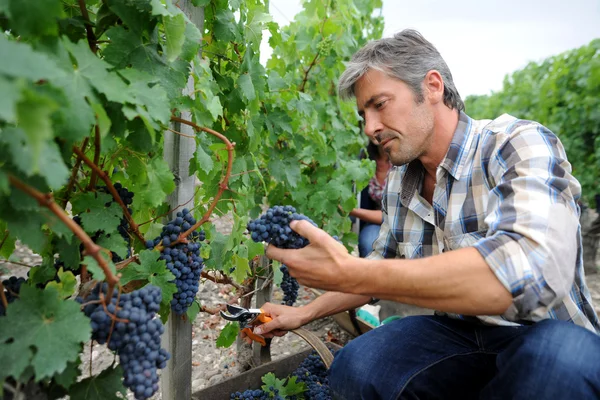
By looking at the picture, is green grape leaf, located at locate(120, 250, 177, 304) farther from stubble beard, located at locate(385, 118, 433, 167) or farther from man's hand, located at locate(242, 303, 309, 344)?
stubble beard, located at locate(385, 118, 433, 167)

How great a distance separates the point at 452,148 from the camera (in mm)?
2121

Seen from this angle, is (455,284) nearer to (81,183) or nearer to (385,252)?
(385,252)

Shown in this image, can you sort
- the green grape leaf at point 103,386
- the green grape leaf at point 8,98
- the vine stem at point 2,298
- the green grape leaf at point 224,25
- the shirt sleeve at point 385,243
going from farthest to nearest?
the shirt sleeve at point 385,243 < the green grape leaf at point 224,25 < the green grape leaf at point 103,386 < the vine stem at point 2,298 < the green grape leaf at point 8,98

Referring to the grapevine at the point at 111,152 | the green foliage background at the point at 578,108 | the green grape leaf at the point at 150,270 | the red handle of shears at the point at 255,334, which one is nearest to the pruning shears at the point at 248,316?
the red handle of shears at the point at 255,334

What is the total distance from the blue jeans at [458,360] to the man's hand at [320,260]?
0.60m

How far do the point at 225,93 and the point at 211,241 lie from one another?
2.22 ft

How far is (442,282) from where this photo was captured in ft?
4.89

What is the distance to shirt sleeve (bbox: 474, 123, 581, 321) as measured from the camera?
1432mm

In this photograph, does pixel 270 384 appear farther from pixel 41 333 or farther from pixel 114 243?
pixel 41 333

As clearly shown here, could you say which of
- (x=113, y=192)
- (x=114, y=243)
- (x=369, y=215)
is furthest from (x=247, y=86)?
(x=369, y=215)

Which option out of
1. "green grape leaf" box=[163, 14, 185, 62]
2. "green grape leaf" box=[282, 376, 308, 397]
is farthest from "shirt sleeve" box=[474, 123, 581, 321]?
"green grape leaf" box=[282, 376, 308, 397]

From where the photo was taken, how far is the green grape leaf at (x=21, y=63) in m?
0.68

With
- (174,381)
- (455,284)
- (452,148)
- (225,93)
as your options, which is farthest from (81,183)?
(452,148)

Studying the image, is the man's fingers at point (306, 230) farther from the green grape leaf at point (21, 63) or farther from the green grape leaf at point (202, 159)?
the green grape leaf at point (21, 63)
